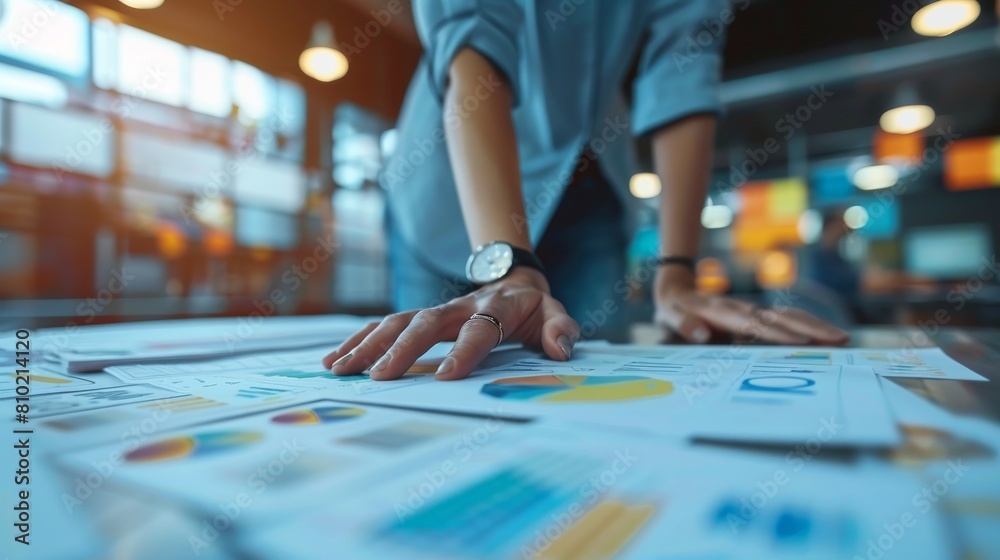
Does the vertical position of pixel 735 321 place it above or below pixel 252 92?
below

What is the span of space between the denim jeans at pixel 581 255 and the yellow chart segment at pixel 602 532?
0.96 metres

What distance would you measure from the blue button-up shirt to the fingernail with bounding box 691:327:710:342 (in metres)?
0.40

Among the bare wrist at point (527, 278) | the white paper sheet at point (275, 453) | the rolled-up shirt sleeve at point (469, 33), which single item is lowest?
the white paper sheet at point (275, 453)

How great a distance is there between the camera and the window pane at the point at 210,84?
2723 millimetres

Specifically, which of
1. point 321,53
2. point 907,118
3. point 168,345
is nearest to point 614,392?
point 168,345

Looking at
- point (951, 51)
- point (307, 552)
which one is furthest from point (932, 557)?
point (951, 51)

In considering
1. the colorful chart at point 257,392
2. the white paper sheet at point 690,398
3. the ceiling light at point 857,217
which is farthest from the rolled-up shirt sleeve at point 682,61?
the ceiling light at point 857,217

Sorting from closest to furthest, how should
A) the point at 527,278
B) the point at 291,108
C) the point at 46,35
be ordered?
the point at 527,278 < the point at 46,35 < the point at 291,108

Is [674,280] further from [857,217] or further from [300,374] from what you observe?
[857,217]

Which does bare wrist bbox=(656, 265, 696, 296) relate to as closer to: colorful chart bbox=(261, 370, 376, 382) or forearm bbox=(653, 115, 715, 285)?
forearm bbox=(653, 115, 715, 285)

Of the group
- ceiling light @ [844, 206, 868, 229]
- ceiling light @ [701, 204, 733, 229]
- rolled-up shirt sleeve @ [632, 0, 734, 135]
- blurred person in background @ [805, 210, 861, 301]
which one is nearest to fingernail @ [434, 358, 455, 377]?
rolled-up shirt sleeve @ [632, 0, 734, 135]

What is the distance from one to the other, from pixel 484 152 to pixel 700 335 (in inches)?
17.2

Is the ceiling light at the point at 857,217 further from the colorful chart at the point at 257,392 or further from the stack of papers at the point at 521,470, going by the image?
the colorful chart at the point at 257,392

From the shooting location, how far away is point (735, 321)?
792 millimetres
